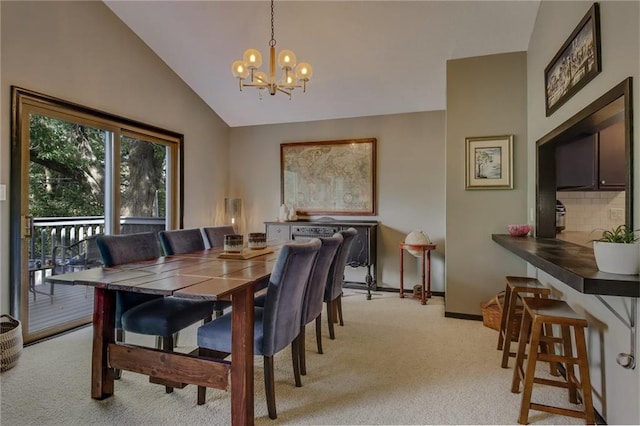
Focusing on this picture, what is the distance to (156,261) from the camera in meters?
2.40

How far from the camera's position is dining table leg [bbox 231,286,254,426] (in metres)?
1.71

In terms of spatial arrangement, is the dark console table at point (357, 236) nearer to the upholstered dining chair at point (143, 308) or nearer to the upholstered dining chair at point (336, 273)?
the upholstered dining chair at point (336, 273)

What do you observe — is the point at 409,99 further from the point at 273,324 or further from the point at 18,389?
the point at 18,389

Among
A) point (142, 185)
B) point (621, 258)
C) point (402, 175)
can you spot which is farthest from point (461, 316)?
point (142, 185)

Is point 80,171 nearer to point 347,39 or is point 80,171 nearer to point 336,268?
point 336,268

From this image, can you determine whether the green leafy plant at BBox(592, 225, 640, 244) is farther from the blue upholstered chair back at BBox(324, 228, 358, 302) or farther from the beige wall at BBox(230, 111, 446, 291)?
the beige wall at BBox(230, 111, 446, 291)

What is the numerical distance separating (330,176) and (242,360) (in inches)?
139

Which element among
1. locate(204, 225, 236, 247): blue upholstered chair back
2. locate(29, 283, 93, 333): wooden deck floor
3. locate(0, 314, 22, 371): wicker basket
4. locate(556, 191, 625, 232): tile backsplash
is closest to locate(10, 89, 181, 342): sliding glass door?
locate(29, 283, 93, 333): wooden deck floor

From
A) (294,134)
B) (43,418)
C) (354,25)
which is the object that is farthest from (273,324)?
(294,134)

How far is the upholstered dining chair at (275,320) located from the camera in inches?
71.5

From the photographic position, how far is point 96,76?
3.36m

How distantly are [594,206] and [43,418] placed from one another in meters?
4.63

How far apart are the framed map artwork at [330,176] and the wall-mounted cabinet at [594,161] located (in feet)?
7.31

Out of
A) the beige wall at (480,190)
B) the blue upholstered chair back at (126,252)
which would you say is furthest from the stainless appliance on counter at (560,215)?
the blue upholstered chair back at (126,252)
